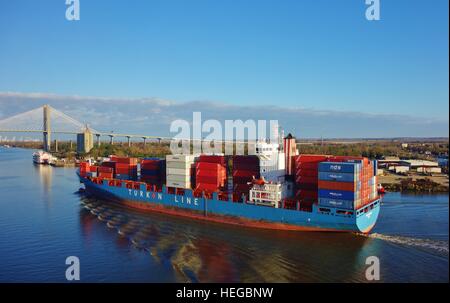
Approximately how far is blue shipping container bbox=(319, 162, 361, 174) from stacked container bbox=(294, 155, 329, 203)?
1832 mm

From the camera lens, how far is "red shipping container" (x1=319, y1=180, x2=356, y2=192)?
2086cm

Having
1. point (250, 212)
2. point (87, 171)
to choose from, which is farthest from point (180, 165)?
point (87, 171)

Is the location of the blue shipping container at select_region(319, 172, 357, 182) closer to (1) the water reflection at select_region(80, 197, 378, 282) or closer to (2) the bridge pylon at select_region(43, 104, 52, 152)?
(1) the water reflection at select_region(80, 197, 378, 282)

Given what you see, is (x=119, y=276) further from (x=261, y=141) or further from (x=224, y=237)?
(x=261, y=141)

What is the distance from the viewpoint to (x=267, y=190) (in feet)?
78.8

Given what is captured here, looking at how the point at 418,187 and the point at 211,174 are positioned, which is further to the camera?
the point at 418,187

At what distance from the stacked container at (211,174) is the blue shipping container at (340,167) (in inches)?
324

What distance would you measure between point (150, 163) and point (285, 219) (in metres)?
14.8

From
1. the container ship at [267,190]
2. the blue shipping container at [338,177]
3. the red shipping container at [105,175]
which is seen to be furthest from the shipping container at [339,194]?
the red shipping container at [105,175]

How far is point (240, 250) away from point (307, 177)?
24.9 ft

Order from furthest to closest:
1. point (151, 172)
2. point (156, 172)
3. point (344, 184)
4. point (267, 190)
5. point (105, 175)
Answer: point (105, 175), point (151, 172), point (156, 172), point (267, 190), point (344, 184)

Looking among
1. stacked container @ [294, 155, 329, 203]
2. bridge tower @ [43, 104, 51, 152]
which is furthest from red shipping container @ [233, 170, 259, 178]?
bridge tower @ [43, 104, 51, 152]

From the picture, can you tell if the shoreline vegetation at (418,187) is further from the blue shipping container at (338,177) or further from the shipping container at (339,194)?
the blue shipping container at (338,177)

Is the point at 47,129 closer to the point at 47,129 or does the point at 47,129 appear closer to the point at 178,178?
the point at 47,129
